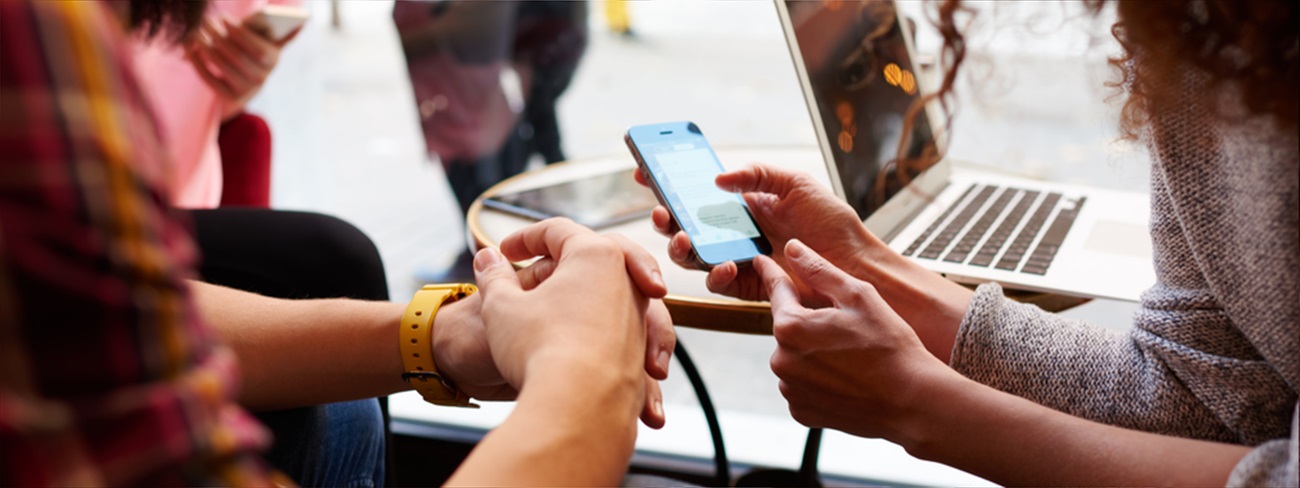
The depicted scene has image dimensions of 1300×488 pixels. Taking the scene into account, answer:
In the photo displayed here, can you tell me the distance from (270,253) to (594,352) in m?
0.60

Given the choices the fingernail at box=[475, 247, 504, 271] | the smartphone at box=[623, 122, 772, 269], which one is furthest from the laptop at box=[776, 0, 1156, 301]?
the fingernail at box=[475, 247, 504, 271]

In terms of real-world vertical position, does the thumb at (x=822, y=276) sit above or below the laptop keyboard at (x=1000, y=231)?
above

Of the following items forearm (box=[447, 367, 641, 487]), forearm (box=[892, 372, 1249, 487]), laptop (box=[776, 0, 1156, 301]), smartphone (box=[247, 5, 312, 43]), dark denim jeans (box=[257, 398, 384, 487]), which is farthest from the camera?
smartphone (box=[247, 5, 312, 43])

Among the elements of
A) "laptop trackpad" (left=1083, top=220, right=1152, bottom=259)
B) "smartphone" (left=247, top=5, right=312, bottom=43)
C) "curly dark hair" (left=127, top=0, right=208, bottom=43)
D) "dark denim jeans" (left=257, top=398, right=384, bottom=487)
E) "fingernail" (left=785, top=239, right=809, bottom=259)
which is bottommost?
"laptop trackpad" (left=1083, top=220, right=1152, bottom=259)

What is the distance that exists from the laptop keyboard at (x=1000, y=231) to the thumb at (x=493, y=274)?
483mm

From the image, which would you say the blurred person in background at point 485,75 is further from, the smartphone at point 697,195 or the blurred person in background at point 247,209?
the smartphone at point 697,195

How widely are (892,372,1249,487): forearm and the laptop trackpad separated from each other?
17.3 inches

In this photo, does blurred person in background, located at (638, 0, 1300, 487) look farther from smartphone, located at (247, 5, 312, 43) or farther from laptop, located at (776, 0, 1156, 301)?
smartphone, located at (247, 5, 312, 43)

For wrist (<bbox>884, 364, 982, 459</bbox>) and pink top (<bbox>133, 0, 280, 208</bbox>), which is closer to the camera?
wrist (<bbox>884, 364, 982, 459</bbox>)

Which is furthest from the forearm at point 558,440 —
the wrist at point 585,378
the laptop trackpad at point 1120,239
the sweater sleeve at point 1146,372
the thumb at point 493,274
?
the laptop trackpad at point 1120,239

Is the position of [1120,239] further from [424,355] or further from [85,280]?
[85,280]

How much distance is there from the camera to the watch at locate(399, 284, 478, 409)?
833 millimetres

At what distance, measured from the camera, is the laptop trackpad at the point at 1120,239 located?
1.13m

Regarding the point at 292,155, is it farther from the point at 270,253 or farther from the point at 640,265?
the point at 640,265
